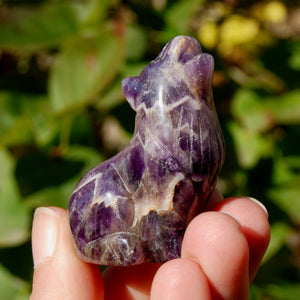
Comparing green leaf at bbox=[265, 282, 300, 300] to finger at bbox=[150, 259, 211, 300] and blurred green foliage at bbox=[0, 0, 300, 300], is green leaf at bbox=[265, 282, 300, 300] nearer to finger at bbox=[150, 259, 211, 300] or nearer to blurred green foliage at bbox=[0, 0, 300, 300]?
blurred green foliage at bbox=[0, 0, 300, 300]

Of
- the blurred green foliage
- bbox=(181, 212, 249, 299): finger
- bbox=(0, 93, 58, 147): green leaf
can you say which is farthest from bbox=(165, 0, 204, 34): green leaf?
bbox=(181, 212, 249, 299): finger

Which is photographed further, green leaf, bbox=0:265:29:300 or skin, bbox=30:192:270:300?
green leaf, bbox=0:265:29:300

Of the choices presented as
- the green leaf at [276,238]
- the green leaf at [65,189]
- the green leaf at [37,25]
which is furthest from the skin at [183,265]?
the green leaf at [37,25]

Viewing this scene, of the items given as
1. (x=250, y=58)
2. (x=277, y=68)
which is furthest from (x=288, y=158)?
(x=250, y=58)

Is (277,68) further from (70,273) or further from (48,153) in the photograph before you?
(70,273)

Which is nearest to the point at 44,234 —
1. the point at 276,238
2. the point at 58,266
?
the point at 58,266

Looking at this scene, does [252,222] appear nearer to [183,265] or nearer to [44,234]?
[183,265]
